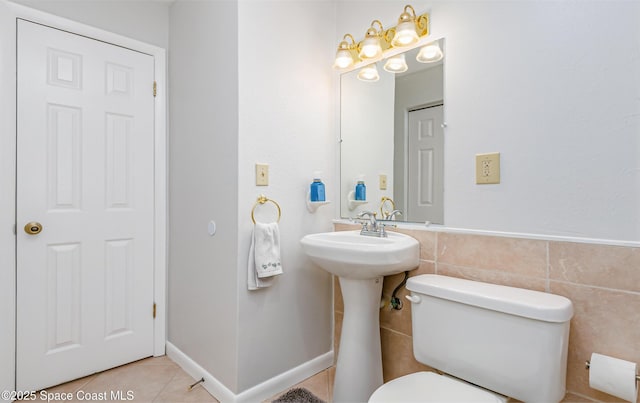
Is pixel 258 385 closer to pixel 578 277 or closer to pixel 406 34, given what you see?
pixel 578 277

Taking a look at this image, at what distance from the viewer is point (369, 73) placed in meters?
1.84

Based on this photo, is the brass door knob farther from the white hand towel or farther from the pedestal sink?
the pedestal sink

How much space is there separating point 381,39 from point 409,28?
235 mm

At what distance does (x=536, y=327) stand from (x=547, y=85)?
2.82 feet

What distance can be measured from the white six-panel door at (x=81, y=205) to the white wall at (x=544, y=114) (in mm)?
1738

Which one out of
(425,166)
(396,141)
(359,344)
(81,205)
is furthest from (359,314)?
(81,205)

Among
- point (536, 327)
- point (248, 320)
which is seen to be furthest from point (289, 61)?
point (536, 327)

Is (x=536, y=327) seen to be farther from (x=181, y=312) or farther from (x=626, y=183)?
(x=181, y=312)

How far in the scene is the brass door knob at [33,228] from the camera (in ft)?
5.35

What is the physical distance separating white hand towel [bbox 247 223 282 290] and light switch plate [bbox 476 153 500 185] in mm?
965

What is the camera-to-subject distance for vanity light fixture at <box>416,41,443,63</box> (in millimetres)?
1527

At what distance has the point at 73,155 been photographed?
176 centimetres

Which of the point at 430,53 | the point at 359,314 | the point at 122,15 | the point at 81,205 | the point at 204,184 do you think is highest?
the point at 122,15

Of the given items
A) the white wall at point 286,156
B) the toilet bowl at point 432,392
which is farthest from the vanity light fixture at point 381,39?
the toilet bowl at point 432,392
